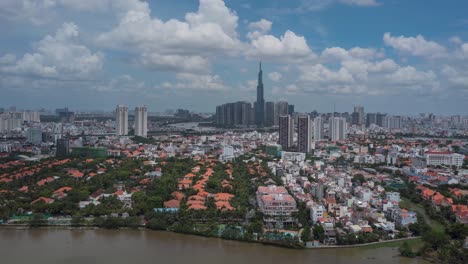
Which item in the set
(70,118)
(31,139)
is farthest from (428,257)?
(70,118)

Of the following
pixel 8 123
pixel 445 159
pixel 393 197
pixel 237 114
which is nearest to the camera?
pixel 393 197

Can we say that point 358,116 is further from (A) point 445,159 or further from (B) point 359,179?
(B) point 359,179

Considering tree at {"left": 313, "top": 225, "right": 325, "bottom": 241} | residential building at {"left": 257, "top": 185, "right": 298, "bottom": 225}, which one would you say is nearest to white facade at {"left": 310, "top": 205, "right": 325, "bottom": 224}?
residential building at {"left": 257, "top": 185, "right": 298, "bottom": 225}

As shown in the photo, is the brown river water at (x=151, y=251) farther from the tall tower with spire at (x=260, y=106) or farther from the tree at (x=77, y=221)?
the tall tower with spire at (x=260, y=106)

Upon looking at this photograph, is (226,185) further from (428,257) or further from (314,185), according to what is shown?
(428,257)

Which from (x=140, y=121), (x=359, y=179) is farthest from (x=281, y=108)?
(x=359, y=179)

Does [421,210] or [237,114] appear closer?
[421,210]

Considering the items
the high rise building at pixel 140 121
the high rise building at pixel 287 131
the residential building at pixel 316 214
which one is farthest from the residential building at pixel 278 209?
the high rise building at pixel 140 121
